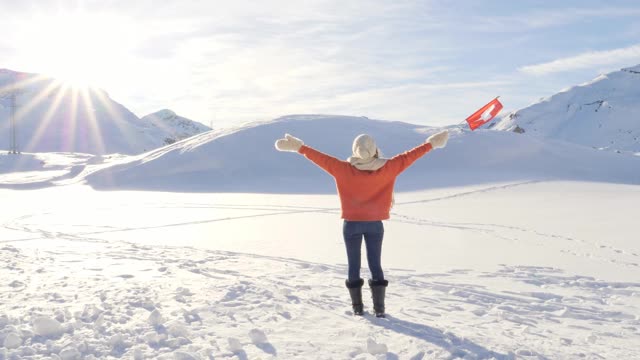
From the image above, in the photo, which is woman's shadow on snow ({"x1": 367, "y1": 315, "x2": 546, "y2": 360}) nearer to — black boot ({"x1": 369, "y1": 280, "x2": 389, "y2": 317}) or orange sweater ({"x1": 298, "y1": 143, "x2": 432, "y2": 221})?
black boot ({"x1": 369, "y1": 280, "x2": 389, "y2": 317})

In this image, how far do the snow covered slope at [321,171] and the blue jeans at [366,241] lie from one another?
66.3 feet

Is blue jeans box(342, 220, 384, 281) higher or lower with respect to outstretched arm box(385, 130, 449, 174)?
lower

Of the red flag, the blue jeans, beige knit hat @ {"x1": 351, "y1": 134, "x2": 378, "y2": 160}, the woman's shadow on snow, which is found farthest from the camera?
the red flag

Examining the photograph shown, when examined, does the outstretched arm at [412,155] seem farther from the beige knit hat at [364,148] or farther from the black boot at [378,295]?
the black boot at [378,295]

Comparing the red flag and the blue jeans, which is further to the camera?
the red flag

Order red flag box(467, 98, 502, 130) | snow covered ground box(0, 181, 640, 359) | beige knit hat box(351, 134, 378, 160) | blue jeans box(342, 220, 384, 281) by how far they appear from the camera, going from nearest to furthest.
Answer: snow covered ground box(0, 181, 640, 359), beige knit hat box(351, 134, 378, 160), blue jeans box(342, 220, 384, 281), red flag box(467, 98, 502, 130)

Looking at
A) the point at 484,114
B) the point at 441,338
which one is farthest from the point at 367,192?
the point at 484,114

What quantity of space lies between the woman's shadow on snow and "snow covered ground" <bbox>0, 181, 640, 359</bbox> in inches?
0.7

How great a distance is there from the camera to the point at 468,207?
18.1m

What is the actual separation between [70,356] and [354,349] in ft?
7.32

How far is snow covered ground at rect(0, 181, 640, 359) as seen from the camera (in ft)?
15.0

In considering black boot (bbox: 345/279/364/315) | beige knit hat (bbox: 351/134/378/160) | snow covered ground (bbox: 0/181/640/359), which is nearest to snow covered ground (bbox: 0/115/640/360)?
snow covered ground (bbox: 0/181/640/359)

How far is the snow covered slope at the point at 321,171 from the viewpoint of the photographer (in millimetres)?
29500

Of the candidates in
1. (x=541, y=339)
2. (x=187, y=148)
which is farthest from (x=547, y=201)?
(x=187, y=148)
